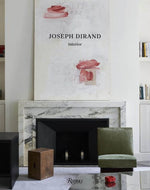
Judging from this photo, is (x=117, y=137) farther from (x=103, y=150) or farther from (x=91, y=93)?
(x=91, y=93)

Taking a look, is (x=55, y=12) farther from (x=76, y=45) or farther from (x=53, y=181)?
(x=53, y=181)

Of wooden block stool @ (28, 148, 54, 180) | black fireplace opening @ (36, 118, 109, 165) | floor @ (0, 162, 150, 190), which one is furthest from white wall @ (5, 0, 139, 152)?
wooden block stool @ (28, 148, 54, 180)

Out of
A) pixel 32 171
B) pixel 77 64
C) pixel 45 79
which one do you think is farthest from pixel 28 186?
pixel 77 64

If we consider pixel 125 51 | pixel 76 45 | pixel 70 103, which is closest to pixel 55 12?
pixel 76 45

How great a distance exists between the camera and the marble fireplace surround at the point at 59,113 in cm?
425

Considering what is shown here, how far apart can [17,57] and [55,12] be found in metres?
0.93

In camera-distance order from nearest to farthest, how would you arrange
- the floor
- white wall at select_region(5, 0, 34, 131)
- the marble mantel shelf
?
1. the floor
2. the marble mantel shelf
3. white wall at select_region(5, 0, 34, 131)

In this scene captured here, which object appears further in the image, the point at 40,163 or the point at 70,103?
the point at 70,103

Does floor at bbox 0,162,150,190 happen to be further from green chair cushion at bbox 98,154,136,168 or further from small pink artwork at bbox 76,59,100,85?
small pink artwork at bbox 76,59,100,85

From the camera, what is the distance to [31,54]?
173 inches

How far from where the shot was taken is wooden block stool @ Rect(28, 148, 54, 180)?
10.7 feet

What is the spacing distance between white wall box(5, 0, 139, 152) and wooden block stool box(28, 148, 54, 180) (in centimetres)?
115

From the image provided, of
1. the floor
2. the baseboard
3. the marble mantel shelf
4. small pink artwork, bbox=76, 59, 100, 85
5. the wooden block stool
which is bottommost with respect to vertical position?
the floor

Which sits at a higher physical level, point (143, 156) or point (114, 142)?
point (114, 142)
